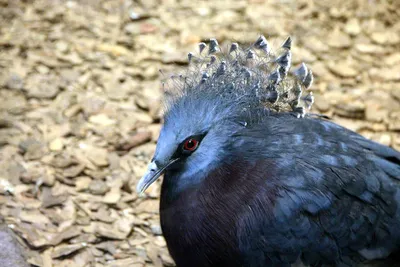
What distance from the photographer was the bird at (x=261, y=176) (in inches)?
101

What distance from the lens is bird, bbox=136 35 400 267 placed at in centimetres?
257

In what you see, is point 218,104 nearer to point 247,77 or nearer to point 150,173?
point 247,77

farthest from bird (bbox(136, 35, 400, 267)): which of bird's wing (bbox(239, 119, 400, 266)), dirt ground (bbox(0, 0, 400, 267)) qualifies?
dirt ground (bbox(0, 0, 400, 267))

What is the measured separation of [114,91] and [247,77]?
156cm

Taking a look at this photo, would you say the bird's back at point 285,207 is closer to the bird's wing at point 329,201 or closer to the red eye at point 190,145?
the bird's wing at point 329,201

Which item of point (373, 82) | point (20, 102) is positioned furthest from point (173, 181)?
point (373, 82)

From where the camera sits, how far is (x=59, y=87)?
4094 millimetres

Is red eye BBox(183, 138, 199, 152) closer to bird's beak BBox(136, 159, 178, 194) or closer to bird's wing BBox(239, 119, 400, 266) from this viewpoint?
bird's beak BBox(136, 159, 178, 194)

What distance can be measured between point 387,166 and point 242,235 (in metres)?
0.74

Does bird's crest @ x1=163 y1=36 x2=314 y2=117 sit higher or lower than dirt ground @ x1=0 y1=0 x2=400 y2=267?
higher

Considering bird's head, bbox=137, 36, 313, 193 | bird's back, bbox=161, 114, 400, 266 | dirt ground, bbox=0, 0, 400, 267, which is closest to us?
bird's back, bbox=161, 114, 400, 266

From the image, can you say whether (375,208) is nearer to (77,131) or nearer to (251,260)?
(251,260)

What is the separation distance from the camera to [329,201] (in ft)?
8.53

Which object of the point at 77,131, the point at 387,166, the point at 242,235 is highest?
the point at 387,166
